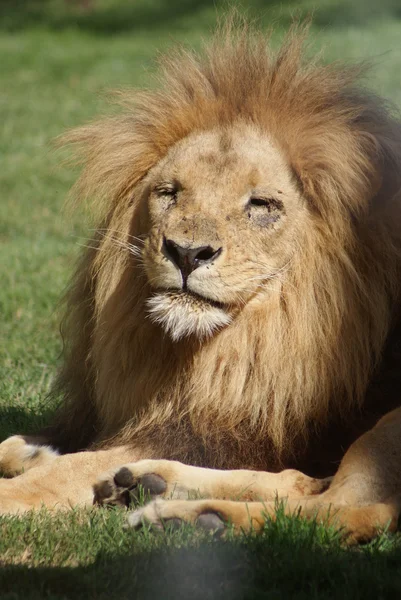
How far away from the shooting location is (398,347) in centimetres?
392

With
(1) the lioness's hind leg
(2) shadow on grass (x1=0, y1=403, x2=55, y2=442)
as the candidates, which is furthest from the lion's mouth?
(2) shadow on grass (x1=0, y1=403, x2=55, y2=442)

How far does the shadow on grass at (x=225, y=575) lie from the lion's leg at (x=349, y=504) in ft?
0.46

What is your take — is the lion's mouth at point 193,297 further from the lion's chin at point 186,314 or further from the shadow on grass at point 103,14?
the shadow on grass at point 103,14

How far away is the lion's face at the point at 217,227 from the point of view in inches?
141

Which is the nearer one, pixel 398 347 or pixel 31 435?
pixel 398 347

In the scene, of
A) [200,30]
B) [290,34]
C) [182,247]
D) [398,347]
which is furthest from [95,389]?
[200,30]

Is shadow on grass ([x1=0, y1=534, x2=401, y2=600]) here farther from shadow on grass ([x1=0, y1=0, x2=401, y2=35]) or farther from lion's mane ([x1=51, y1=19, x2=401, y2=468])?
shadow on grass ([x1=0, y1=0, x2=401, y2=35])

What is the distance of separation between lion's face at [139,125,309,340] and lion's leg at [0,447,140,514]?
0.54 meters

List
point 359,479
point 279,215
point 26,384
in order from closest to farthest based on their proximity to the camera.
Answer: point 359,479 → point 279,215 → point 26,384

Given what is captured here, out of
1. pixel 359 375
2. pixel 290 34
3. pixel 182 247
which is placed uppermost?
pixel 290 34

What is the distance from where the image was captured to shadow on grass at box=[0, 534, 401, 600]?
9.32 ft

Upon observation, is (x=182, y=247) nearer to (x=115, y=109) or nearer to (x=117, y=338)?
(x=117, y=338)

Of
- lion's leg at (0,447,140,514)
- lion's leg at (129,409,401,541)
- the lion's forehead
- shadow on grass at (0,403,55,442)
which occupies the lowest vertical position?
shadow on grass at (0,403,55,442)

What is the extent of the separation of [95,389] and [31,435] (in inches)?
21.6
